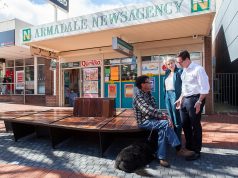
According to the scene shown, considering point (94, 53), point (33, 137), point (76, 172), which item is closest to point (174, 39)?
point (94, 53)

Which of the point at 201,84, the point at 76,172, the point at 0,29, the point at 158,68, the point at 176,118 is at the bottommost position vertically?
the point at 76,172

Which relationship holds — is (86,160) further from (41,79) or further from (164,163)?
(41,79)

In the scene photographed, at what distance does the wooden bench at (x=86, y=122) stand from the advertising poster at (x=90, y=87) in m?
5.96

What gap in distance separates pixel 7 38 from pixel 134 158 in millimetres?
13133

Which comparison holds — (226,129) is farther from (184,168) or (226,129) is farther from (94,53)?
(94,53)

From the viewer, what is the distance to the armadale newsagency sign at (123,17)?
23.0 feet

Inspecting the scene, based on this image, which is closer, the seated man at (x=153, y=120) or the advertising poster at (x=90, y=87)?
the seated man at (x=153, y=120)

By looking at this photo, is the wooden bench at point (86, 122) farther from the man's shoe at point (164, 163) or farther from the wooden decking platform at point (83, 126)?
the man's shoe at point (164, 163)

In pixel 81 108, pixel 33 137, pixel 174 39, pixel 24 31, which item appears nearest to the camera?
pixel 81 108

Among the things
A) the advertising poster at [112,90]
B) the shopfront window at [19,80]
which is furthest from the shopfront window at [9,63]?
the advertising poster at [112,90]

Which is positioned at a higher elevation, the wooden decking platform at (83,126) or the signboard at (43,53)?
the signboard at (43,53)

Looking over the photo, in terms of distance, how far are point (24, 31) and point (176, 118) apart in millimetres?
8280

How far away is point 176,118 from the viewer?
4.49 meters

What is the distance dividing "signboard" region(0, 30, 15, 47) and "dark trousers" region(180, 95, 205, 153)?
1233cm
